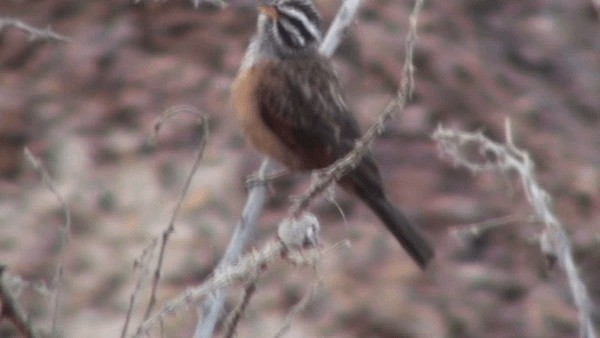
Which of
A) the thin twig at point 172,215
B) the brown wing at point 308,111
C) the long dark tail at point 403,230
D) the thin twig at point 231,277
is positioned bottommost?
the long dark tail at point 403,230

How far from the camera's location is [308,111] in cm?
471

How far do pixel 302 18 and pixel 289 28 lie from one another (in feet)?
0.30

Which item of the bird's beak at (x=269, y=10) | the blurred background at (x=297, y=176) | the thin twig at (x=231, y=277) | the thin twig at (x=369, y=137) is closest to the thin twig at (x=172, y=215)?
the thin twig at (x=231, y=277)

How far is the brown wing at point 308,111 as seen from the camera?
464cm

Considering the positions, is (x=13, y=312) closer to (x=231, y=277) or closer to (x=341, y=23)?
(x=231, y=277)

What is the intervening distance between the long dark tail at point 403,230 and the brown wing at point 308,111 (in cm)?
21

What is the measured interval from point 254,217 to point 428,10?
511cm

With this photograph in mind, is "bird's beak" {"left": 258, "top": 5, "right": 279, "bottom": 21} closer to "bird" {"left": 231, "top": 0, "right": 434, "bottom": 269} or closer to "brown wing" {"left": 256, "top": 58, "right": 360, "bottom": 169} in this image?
"bird" {"left": 231, "top": 0, "right": 434, "bottom": 269}

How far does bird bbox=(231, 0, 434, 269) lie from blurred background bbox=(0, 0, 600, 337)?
1568 mm

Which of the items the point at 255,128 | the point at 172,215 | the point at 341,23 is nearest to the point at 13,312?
the point at 172,215

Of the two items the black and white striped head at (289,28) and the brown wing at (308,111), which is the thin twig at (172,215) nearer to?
the black and white striped head at (289,28)

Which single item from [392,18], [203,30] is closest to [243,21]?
[203,30]

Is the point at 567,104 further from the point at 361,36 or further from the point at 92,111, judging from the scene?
the point at 92,111

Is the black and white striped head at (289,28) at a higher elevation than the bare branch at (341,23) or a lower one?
lower
